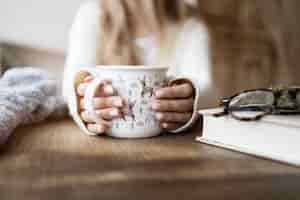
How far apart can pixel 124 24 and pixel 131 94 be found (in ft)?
1.98

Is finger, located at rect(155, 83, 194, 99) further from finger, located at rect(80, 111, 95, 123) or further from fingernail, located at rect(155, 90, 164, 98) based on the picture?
finger, located at rect(80, 111, 95, 123)

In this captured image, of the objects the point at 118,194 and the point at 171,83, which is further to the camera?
the point at 171,83

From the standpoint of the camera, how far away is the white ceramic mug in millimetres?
515

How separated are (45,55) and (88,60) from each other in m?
0.14

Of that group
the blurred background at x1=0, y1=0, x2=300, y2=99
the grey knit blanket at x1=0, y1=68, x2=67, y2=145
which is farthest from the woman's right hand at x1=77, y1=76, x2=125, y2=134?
the blurred background at x1=0, y1=0, x2=300, y2=99

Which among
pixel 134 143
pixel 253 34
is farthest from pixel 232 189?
pixel 253 34

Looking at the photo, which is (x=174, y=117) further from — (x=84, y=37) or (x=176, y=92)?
(x=84, y=37)

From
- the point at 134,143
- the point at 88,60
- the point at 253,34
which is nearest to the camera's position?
the point at 134,143

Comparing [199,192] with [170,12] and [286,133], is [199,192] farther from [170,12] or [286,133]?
[170,12]

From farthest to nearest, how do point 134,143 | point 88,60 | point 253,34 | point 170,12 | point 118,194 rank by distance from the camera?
point 253,34
point 170,12
point 88,60
point 134,143
point 118,194

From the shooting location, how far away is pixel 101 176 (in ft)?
1.20

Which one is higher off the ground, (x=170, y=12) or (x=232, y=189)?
(x=170, y=12)

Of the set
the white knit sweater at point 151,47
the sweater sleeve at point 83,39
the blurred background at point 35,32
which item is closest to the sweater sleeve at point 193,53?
the white knit sweater at point 151,47

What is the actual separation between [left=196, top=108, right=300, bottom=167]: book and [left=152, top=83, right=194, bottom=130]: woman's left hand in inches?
2.7
